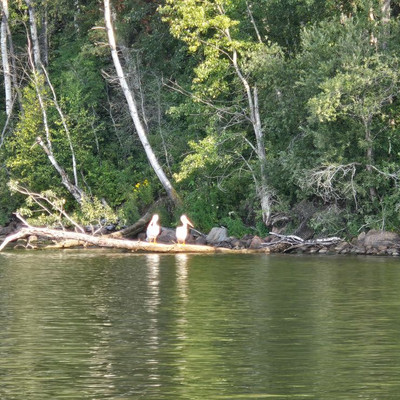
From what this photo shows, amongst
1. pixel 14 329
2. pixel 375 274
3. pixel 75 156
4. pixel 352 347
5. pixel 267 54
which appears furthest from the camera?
pixel 75 156

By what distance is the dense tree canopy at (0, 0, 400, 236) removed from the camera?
3334 centimetres

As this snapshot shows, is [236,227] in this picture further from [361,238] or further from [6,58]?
[6,58]

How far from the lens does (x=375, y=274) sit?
2539 centimetres

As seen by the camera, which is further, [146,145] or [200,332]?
[146,145]

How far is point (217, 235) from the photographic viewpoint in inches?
1415

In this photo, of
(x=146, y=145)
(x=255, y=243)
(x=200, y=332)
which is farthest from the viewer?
(x=146, y=145)

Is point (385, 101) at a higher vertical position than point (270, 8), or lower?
lower

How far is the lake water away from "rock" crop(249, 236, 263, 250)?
6122 millimetres

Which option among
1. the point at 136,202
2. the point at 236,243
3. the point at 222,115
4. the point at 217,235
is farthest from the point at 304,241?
the point at 136,202

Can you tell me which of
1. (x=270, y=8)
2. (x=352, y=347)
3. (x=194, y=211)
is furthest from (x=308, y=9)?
(x=352, y=347)

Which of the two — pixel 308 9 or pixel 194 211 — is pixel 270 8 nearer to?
pixel 308 9

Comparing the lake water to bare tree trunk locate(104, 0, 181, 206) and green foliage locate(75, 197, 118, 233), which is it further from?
bare tree trunk locate(104, 0, 181, 206)

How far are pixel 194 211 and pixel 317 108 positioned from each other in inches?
311

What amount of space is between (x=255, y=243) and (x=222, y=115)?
6.25 m
